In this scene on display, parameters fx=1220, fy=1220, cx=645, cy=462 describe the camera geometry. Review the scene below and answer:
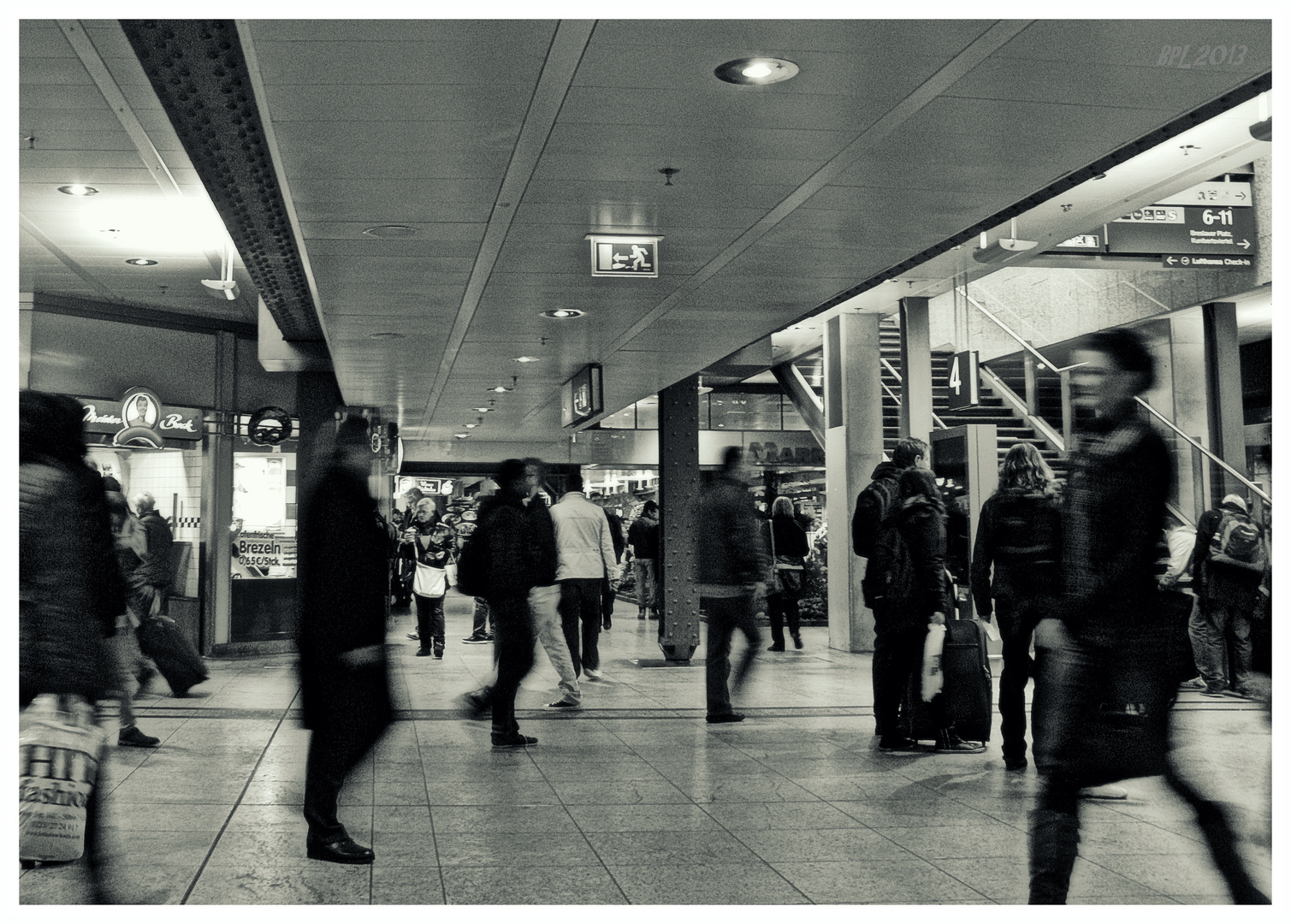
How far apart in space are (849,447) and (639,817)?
29.6 feet

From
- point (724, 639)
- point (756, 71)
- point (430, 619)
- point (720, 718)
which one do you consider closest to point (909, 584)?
point (724, 639)

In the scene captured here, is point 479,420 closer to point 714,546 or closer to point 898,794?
point 714,546

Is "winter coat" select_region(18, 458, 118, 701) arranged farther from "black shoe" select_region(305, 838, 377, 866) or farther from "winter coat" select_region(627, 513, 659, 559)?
"winter coat" select_region(627, 513, 659, 559)

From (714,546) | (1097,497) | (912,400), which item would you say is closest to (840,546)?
(912,400)

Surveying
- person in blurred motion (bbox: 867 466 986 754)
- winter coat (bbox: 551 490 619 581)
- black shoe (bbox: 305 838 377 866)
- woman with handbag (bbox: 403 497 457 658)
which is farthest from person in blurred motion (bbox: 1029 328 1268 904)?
woman with handbag (bbox: 403 497 457 658)

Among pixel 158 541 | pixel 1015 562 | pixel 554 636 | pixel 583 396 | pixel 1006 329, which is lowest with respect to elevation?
pixel 554 636

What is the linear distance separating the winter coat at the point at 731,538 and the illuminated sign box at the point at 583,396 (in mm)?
4592

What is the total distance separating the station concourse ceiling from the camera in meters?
4.57

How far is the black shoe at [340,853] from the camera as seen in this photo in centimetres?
470

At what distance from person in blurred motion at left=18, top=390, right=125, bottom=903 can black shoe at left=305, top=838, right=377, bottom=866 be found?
1.05 metres

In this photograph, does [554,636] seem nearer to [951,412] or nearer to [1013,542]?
[1013,542]

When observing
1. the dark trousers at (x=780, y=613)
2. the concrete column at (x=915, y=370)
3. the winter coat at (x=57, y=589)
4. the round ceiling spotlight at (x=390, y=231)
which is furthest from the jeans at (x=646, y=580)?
the winter coat at (x=57, y=589)

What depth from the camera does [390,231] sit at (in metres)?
7.19

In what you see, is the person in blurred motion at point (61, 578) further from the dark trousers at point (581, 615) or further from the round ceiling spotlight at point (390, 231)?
the dark trousers at point (581, 615)
